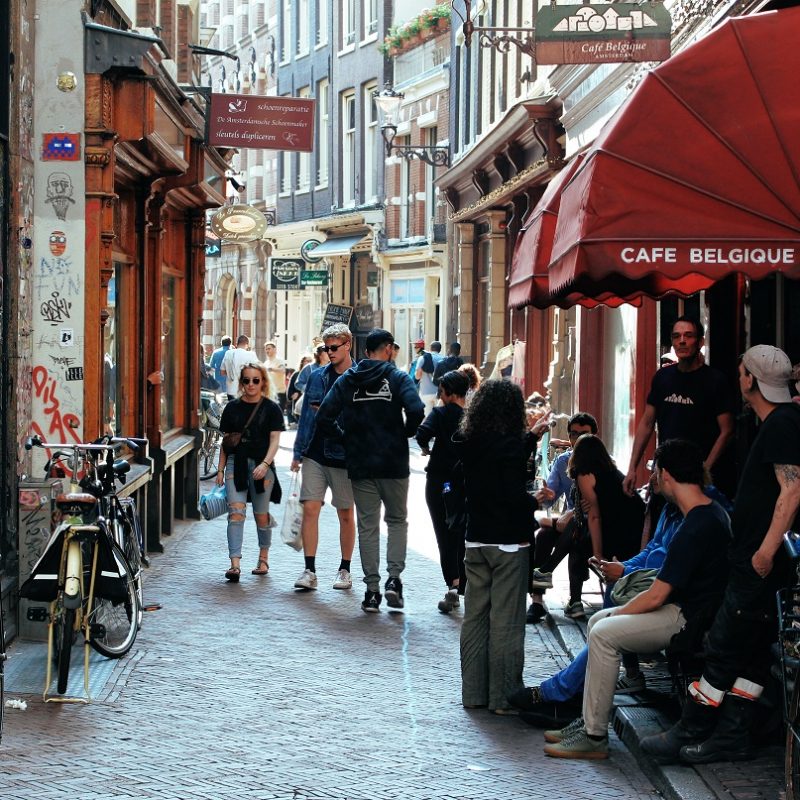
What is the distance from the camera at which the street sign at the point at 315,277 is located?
129 ft

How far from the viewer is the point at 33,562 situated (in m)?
9.35

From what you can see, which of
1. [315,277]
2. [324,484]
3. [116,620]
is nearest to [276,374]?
[315,277]

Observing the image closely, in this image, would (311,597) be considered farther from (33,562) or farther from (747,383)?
(747,383)

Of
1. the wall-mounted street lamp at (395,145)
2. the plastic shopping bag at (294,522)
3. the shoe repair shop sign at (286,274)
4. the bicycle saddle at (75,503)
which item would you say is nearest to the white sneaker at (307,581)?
the plastic shopping bag at (294,522)

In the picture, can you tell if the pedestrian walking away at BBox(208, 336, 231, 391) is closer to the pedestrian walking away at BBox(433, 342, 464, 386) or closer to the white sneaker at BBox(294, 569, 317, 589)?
the pedestrian walking away at BBox(433, 342, 464, 386)

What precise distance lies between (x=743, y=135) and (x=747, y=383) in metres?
1.32

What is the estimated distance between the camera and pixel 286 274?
40.1 metres

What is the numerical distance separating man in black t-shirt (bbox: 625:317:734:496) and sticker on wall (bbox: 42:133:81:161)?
384 centimetres

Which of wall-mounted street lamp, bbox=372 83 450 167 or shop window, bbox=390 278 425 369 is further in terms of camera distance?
shop window, bbox=390 278 425 369

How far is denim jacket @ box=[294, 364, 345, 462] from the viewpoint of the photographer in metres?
11.6

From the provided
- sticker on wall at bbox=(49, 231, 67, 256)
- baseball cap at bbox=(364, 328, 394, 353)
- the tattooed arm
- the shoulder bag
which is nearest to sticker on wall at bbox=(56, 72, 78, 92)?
sticker on wall at bbox=(49, 231, 67, 256)

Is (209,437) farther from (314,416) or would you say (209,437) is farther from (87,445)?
(87,445)

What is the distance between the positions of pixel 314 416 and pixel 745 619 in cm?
600

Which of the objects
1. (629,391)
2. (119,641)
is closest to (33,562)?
(119,641)
